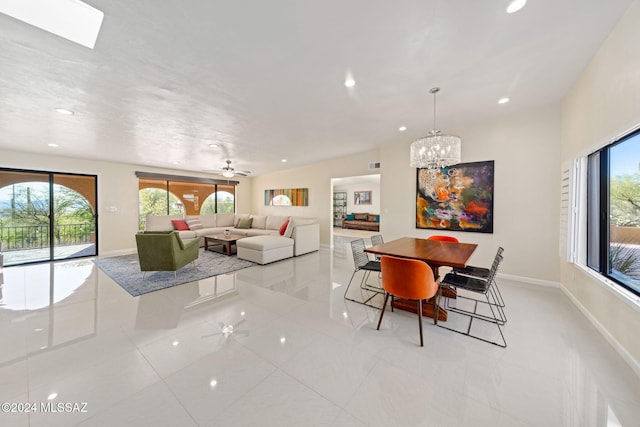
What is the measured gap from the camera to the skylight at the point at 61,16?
1.51 metres

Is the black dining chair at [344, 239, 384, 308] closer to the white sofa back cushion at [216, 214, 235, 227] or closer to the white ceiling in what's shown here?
the white ceiling

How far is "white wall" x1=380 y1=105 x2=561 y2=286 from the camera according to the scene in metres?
3.41

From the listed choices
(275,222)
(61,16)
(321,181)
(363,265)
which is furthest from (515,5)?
(275,222)

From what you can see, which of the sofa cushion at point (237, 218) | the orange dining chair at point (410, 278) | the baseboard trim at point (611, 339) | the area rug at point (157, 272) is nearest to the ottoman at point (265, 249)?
the area rug at point (157, 272)

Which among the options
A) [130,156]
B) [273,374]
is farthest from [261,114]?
[130,156]

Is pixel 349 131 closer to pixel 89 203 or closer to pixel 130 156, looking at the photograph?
pixel 130 156

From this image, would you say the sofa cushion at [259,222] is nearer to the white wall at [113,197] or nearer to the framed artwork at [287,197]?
the framed artwork at [287,197]

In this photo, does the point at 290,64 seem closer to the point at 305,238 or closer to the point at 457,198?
the point at 457,198

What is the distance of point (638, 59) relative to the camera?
1.68 m

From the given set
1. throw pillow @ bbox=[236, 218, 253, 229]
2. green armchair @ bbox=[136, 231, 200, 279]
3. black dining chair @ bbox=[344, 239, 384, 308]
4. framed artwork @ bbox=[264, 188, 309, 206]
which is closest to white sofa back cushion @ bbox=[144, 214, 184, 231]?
throw pillow @ bbox=[236, 218, 253, 229]

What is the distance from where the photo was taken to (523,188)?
360 centimetres

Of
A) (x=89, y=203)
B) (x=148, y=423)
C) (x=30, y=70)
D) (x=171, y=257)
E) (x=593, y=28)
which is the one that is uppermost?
(x=593, y=28)

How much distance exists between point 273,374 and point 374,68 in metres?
2.91

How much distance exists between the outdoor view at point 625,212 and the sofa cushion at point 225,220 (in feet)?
27.8
